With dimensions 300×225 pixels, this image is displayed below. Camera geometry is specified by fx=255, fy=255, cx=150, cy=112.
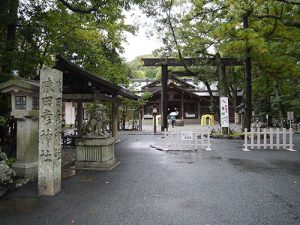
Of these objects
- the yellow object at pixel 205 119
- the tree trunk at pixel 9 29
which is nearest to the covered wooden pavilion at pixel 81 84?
the tree trunk at pixel 9 29

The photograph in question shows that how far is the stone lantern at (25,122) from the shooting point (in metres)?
6.74

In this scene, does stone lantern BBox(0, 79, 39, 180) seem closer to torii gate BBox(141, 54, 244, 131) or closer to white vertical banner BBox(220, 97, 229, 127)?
white vertical banner BBox(220, 97, 229, 127)

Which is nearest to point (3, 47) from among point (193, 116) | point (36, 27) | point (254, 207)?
point (36, 27)

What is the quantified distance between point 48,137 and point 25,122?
5.67 feet

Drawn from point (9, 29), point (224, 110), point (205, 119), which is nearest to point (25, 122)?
point (9, 29)

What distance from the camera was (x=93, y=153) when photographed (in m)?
8.25

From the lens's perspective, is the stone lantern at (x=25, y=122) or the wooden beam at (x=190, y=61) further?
the wooden beam at (x=190, y=61)

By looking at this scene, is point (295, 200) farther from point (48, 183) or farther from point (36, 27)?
point (36, 27)

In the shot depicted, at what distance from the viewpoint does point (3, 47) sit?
7.87 metres

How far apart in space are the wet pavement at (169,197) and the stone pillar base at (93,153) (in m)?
0.46

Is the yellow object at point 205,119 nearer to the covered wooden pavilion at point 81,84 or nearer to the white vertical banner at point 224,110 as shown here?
the white vertical banner at point 224,110

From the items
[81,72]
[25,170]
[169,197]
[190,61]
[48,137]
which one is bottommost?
[169,197]

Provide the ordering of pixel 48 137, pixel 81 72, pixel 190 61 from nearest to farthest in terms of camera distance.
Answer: pixel 48 137 → pixel 81 72 → pixel 190 61

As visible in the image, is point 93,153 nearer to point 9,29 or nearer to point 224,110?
point 9,29
